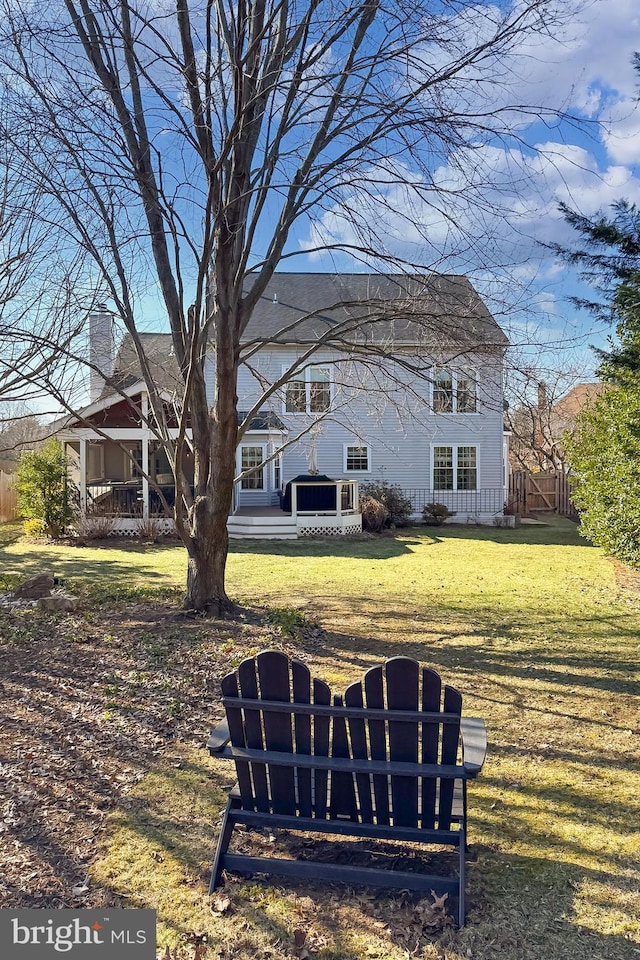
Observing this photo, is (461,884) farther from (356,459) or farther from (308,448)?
(356,459)

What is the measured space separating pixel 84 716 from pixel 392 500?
16065mm

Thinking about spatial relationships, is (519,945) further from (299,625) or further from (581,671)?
(299,625)

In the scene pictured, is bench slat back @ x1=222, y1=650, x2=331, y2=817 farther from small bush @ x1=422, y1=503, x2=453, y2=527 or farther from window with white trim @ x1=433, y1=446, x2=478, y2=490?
window with white trim @ x1=433, y1=446, x2=478, y2=490

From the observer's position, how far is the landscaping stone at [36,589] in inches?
350

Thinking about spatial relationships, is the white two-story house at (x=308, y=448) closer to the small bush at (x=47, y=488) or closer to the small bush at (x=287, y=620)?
the small bush at (x=47, y=488)

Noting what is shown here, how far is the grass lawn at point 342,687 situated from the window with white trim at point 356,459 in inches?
416

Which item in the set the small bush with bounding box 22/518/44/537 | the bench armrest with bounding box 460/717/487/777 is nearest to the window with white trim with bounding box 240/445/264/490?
the small bush with bounding box 22/518/44/537

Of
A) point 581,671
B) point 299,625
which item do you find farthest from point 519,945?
point 299,625

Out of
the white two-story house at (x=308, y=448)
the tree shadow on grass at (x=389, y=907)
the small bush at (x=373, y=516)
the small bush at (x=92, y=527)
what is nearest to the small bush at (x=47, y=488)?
the small bush at (x=92, y=527)

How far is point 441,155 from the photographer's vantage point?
6.36 metres

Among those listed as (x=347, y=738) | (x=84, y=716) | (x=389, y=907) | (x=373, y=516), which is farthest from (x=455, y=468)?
(x=389, y=907)

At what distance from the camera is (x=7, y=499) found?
74.8 ft

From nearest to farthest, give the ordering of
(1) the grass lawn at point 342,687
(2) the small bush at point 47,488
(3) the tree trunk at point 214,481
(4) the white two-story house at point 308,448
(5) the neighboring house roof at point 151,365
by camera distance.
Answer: (1) the grass lawn at point 342,687 → (3) the tree trunk at point 214,481 → (5) the neighboring house roof at point 151,365 → (2) the small bush at point 47,488 → (4) the white two-story house at point 308,448

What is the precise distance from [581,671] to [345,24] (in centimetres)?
688
